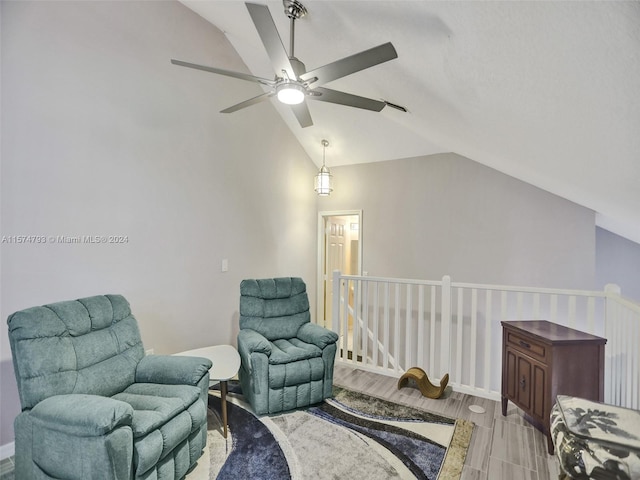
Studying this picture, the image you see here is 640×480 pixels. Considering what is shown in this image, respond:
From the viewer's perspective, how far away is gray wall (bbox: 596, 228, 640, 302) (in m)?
4.14

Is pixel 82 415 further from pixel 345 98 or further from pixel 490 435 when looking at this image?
pixel 490 435

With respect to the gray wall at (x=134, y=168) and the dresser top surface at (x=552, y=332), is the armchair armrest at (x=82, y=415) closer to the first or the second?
the gray wall at (x=134, y=168)

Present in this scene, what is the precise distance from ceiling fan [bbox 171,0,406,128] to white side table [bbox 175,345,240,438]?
193 centimetres

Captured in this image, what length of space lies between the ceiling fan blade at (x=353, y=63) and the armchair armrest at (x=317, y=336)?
1.99 m

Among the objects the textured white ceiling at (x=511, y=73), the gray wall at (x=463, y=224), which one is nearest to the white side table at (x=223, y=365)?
the textured white ceiling at (x=511, y=73)

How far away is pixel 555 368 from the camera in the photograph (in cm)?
200

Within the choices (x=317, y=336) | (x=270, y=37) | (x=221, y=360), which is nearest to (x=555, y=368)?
(x=317, y=336)

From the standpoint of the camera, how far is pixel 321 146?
4582 mm

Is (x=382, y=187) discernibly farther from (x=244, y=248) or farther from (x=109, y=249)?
(x=109, y=249)

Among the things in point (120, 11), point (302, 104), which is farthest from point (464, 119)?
point (120, 11)

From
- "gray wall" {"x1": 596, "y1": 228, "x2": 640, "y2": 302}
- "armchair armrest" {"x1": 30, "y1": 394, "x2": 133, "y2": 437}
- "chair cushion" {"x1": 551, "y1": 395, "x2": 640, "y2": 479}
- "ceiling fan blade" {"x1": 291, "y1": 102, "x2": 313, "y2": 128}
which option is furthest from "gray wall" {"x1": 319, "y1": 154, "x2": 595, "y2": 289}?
"armchair armrest" {"x1": 30, "y1": 394, "x2": 133, "y2": 437}

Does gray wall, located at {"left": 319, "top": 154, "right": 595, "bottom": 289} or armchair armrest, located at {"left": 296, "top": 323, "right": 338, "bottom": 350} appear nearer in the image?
armchair armrest, located at {"left": 296, "top": 323, "right": 338, "bottom": 350}

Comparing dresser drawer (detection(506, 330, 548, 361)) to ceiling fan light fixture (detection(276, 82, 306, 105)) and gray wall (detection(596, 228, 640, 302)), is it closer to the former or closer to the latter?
ceiling fan light fixture (detection(276, 82, 306, 105))

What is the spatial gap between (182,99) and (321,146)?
2.07 metres
